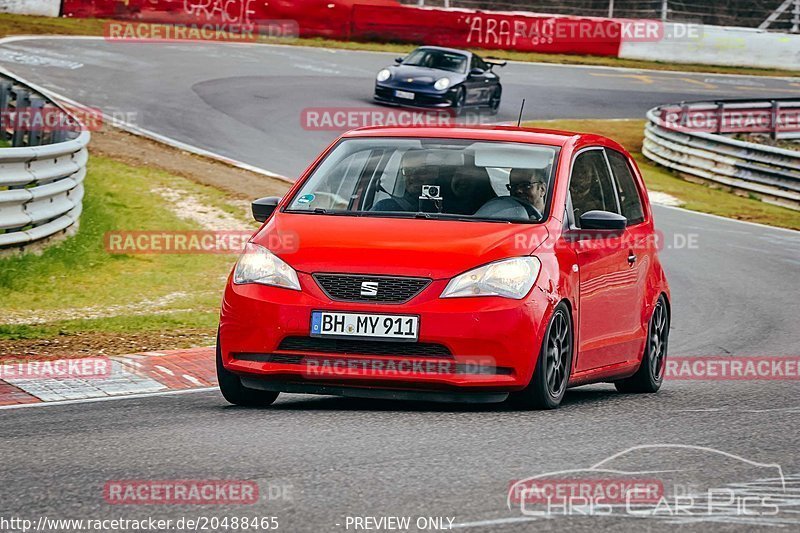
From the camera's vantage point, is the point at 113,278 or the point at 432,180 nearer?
the point at 432,180

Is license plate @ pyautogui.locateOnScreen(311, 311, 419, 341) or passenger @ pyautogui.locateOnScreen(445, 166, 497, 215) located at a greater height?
passenger @ pyautogui.locateOnScreen(445, 166, 497, 215)

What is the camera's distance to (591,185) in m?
9.21

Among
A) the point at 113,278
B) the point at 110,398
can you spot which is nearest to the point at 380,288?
the point at 110,398

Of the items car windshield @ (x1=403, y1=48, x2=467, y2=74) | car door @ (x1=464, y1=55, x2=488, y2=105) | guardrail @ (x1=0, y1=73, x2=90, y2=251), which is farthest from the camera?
car windshield @ (x1=403, y1=48, x2=467, y2=74)

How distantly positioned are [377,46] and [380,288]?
34.9m

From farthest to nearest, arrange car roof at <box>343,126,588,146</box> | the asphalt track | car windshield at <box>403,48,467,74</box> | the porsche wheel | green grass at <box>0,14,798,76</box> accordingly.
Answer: green grass at <box>0,14,798,76</box> < the porsche wheel < car windshield at <box>403,48,467,74</box> < car roof at <box>343,126,588,146</box> < the asphalt track

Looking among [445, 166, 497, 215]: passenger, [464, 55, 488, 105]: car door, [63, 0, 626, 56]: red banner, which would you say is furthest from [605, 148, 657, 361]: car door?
[63, 0, 626, 56]: red banner

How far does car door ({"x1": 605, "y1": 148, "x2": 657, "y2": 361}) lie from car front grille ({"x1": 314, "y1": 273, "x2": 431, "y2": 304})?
7.04 feet

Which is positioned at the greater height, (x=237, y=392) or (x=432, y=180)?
(x=432, y=180)

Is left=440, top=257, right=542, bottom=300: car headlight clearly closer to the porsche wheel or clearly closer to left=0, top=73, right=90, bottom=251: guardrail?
left=0, top=73, right=90, bottom=251: guardrail

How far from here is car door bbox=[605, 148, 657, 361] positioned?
943cm

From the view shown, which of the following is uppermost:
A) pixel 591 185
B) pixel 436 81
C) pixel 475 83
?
pixel 591 185

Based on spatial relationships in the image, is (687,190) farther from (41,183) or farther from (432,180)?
(432,180)

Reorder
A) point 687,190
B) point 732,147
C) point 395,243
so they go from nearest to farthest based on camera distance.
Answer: point 395,243 < point 687,190 < point 732,147
